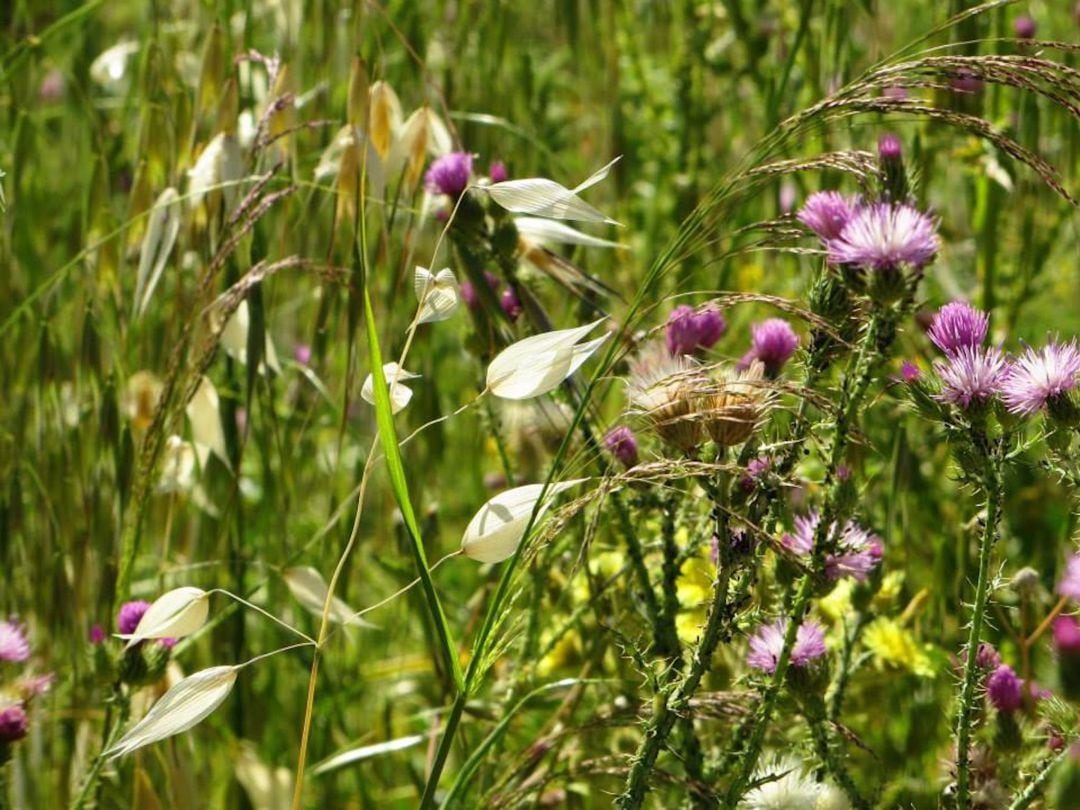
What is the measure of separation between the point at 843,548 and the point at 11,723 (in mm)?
424

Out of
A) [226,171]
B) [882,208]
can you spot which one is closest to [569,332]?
[882,208]

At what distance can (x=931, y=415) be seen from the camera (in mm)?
609

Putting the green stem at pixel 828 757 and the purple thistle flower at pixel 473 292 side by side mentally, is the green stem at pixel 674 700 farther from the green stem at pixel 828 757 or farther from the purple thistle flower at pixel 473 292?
the purple thistle flower at pixel 473 292

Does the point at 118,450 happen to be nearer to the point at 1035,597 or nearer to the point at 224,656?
the point at 224,656

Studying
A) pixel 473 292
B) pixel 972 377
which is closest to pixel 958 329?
pixel 972 377

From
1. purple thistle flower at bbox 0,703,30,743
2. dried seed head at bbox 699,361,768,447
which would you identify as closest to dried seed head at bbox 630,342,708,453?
dried seed head at bbox 699,361,768,447

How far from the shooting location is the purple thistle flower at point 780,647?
0.67 meters

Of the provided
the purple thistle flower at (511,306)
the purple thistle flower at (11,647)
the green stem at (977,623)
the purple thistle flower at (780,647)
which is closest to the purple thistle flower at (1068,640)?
the green stem at (977,623)

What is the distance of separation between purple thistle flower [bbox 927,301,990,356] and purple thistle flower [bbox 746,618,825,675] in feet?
0.52

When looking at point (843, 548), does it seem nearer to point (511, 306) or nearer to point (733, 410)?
point (733, 410)

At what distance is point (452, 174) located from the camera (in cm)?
82

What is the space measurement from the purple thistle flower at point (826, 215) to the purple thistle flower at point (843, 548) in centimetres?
13

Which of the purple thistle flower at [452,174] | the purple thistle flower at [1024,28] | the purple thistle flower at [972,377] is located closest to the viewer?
the purple thistle flower at [972,377]

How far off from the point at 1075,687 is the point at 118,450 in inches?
23.0
